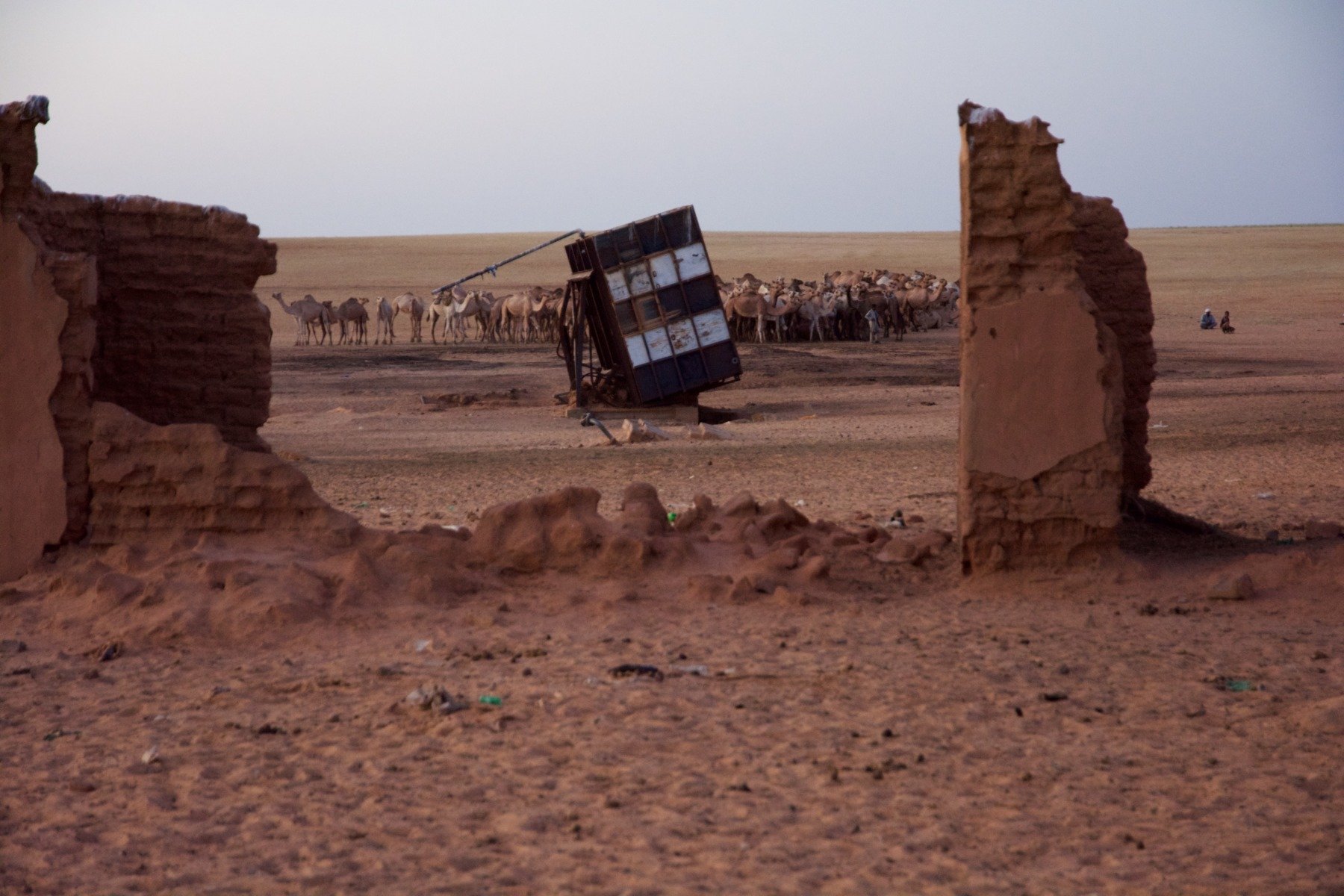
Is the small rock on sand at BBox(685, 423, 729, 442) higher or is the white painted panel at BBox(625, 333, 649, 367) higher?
the white painted panel at BBox(625, 333, 649, 367)

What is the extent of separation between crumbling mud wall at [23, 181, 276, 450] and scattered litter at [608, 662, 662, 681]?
3.89 metres

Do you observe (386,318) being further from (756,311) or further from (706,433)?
(706,433)

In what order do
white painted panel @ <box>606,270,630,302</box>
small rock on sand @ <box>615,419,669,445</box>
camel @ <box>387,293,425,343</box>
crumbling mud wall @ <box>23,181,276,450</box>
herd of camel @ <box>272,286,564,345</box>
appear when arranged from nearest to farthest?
crumbling mud wall @ <box>23,181,276,450</box> < small rock on sand @ <box>615,419,669,445</box> < white painted panel @ <box>606,270,630,302</box> < herd of camel @ <box>272,286,564,345</box> < camel @ <box>387,293,425,343</box>

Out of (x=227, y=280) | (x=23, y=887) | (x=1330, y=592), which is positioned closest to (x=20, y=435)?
(x=227, y=280)

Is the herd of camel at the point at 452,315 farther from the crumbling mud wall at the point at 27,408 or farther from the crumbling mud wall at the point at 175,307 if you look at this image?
the crumbling mud wall at the point at 27,408

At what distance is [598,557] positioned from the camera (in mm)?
7996

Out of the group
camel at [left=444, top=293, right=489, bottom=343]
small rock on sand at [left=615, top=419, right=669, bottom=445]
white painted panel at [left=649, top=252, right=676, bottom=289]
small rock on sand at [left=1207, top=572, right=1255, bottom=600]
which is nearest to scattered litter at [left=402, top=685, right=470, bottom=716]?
small rock on sand at [left=1207, top=572, right=1255, bottom=600]

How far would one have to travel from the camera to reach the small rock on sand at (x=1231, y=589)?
7.31 m

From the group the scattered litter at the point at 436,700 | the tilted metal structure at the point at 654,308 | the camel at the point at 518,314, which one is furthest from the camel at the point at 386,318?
the scattered litter at the point at 436,700

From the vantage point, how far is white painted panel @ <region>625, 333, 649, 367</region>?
19.1m

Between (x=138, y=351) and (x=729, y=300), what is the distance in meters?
28.5

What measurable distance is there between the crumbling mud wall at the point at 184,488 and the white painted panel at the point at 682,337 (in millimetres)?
11514

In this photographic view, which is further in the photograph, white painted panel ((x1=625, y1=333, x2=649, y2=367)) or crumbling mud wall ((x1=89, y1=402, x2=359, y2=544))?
white painted panel ((x1=625, y1=333, x2=649, y2=367))

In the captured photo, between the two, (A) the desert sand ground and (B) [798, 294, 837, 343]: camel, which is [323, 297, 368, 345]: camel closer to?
(B) [798, 294, 837, 343]: camel
